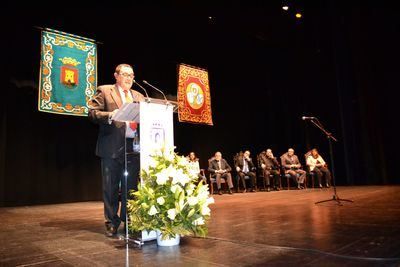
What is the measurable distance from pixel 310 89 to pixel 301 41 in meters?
1.51

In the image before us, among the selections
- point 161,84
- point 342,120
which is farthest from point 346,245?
point 342,120

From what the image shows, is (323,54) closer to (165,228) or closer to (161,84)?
(161,84)

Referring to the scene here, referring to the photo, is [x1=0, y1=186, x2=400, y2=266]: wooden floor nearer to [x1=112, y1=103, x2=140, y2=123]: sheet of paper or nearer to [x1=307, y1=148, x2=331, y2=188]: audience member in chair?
[x1=112, y1=103, x2=140, y2=123]: sheet of paper

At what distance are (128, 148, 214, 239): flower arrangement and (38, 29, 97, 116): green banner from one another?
13.4ft

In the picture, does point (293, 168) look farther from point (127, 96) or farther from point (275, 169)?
point (127, 96)

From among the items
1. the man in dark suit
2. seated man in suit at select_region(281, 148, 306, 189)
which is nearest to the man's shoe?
the man in dark suit

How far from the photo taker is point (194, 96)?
24.7 feet

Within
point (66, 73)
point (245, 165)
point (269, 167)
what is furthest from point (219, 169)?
point (66, 73)

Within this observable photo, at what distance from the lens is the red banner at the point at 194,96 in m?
7.23

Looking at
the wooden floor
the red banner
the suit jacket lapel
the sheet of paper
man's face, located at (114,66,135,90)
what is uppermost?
the red banner

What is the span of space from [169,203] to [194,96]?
5676 millimetres

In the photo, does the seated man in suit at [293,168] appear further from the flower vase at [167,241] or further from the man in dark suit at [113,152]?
the flower vase at [167,241]

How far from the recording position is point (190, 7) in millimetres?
7113

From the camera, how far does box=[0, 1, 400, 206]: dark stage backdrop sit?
5555 mm
